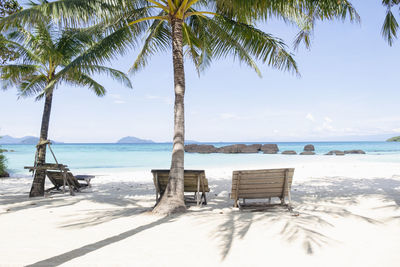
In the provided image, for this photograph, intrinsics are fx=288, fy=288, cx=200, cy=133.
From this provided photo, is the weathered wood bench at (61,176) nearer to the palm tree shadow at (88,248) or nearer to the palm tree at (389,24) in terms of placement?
the palm tree shadow at (88,248)

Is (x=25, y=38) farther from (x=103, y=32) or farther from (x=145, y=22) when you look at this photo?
(x=145, y=22)

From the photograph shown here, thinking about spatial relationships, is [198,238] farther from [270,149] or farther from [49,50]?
[270,149]

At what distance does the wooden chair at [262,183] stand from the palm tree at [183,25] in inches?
42.0

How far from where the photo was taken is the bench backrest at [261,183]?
518cm

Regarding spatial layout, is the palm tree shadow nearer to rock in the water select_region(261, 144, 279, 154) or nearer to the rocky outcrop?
the rocky outcrop

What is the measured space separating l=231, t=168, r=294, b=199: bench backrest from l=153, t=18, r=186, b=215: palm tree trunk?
1.01m

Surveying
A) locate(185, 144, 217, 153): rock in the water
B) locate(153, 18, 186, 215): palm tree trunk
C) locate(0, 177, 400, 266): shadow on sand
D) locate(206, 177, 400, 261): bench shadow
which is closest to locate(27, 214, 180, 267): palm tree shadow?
locate(0, 177, 400, 266): shadow on sand

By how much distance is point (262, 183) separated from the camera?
530 cm

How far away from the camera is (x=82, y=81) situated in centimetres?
1137

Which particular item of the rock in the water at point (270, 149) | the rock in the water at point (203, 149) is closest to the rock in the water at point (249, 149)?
the rock in the water at point (270, 149)

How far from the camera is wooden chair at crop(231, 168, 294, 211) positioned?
5176mm

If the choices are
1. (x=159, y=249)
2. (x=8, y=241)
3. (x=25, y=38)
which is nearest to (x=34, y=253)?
(x=8, y=241)

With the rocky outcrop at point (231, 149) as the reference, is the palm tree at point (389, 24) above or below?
above

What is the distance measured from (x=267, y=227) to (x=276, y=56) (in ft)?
14.5
